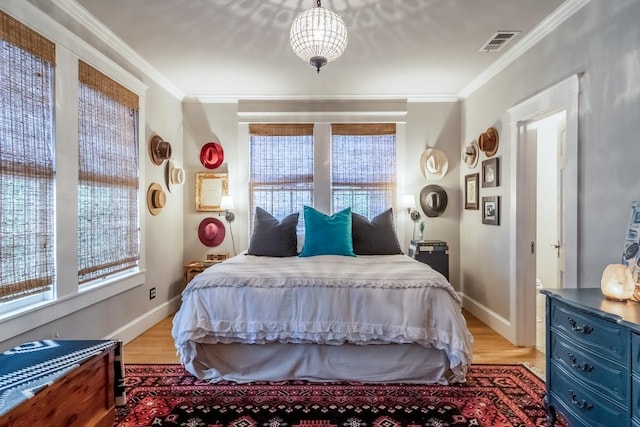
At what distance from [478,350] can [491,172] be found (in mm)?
1707

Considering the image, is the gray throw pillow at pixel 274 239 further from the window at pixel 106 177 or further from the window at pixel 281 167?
the window at pixel 106 177

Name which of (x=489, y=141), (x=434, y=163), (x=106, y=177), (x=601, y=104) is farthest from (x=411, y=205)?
(x=106, y=177)

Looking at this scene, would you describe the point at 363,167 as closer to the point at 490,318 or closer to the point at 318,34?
the point at 490,318

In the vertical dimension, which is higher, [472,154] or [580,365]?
[472,154]

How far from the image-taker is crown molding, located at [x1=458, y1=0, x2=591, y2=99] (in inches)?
91.4

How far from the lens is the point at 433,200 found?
423cm

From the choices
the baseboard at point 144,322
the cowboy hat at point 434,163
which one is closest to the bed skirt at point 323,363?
the baseboard at point 144,322

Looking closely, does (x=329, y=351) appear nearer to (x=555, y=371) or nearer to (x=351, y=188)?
(x=555, y=371)

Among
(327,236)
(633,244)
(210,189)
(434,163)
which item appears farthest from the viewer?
(210,189)

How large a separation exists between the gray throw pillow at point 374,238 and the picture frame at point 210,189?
5.82ft

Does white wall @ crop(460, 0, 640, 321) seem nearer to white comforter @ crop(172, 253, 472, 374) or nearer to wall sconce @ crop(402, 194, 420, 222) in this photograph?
white comforter @ crop(172, 253, 472, 374)

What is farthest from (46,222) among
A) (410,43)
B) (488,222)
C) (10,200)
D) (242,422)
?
(488,222)

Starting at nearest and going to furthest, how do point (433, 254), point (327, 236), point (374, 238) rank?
point (327, 236)
point (374, 238)
point (433, 254)

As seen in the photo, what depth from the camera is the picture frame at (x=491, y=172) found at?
3381 millimetres
